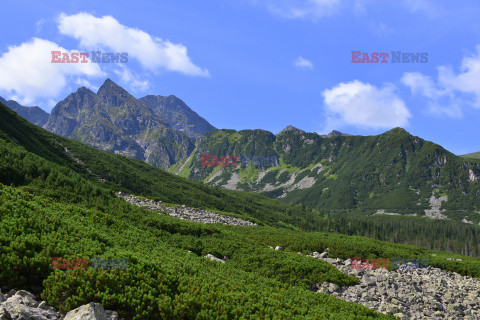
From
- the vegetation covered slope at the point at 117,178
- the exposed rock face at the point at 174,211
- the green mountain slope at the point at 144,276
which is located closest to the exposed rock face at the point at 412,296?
the green mountain slope at the point at 144,276

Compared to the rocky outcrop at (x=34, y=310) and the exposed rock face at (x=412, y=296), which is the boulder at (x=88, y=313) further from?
the exposed rock face at (x=412, y=296)

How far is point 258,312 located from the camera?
Result: 1016cm

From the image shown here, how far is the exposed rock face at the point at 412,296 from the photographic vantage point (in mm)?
17125

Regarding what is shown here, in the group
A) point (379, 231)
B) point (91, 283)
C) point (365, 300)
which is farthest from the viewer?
point (379, 231)

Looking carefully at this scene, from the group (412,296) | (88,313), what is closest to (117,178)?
(412,296)

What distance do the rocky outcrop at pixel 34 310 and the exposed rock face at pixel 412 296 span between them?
50.2 feet

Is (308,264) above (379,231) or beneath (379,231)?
above

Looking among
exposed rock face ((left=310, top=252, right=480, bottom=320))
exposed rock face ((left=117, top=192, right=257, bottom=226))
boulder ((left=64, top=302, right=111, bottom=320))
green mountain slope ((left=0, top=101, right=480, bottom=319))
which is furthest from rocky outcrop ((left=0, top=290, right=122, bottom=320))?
exposed rock face ((left=117, top=192, right=257, bottom=226))

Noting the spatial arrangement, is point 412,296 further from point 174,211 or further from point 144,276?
point 174,211

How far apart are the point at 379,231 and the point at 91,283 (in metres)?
177

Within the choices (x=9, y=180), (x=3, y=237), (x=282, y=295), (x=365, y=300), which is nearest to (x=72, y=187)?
(x=9, y=180)

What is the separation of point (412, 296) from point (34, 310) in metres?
21.5

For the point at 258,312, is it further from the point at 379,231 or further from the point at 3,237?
the point at 379,231

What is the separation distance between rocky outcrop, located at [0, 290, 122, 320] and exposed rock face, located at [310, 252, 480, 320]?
50.2 feet
